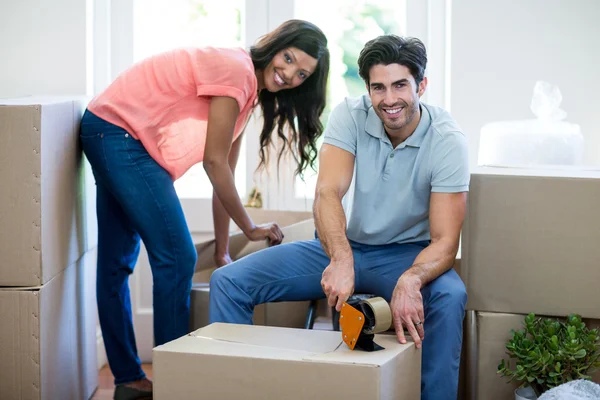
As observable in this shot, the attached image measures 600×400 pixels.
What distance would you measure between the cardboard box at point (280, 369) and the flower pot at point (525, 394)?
0.39 meters

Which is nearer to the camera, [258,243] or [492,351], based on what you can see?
[492,351]

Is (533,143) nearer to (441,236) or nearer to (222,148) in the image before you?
(441,236)

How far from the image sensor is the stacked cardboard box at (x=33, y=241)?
5.96 feet

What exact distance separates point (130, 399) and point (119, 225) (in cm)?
48

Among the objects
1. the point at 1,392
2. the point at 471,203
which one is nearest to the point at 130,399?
the point at 1,392

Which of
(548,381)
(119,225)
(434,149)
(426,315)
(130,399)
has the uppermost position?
(434,149)

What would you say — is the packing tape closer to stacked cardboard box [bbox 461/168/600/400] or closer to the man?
the man

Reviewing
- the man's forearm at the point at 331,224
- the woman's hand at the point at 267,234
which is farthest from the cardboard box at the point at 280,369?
the woman's hand at the point at 267,234

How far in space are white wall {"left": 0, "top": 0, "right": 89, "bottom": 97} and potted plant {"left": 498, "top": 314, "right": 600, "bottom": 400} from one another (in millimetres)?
1588

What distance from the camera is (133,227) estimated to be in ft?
7.06

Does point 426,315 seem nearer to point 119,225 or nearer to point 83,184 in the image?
point 119,225

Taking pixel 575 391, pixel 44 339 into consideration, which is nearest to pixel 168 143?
pixel 44 339

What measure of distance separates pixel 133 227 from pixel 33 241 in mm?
358

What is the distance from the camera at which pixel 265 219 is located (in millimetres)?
2516
